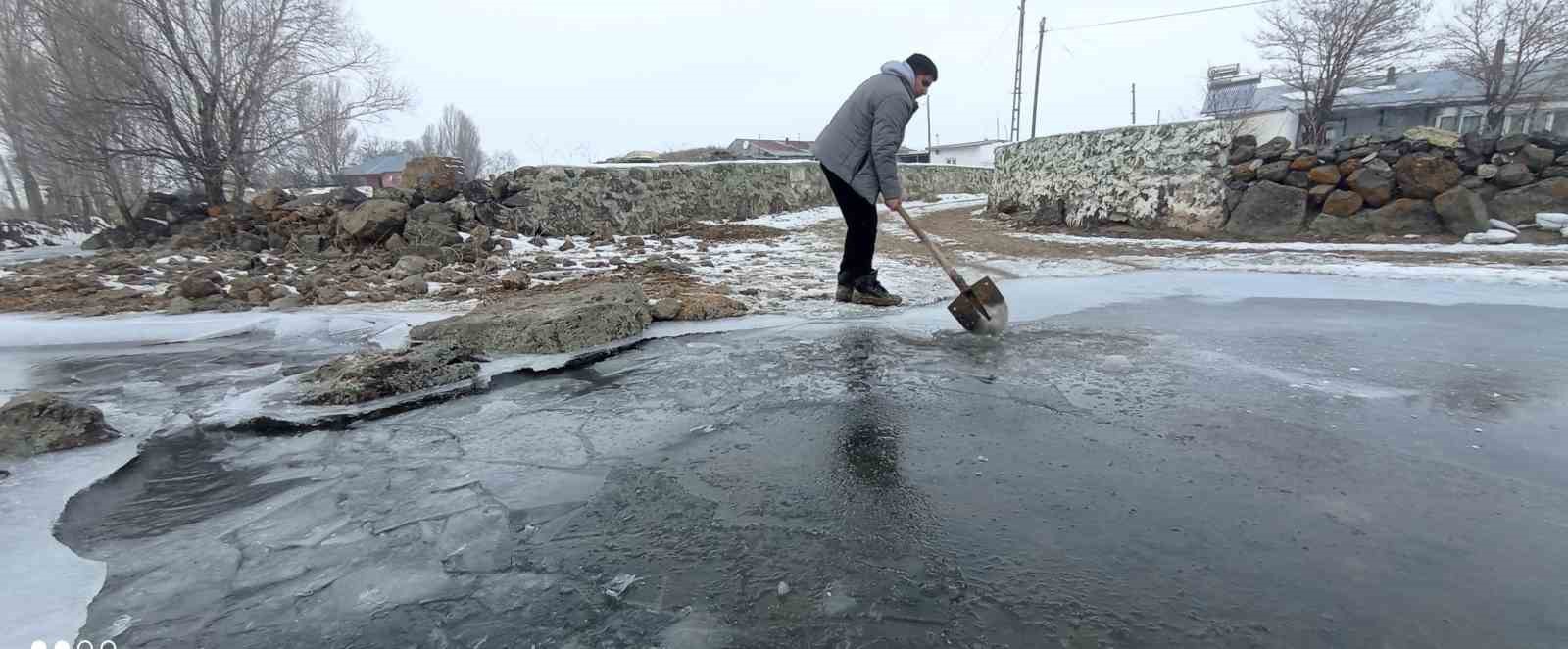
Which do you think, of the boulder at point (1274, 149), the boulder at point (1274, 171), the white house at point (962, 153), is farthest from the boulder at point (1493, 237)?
the white house at point (962, 153)

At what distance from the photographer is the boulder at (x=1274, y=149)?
7418mm

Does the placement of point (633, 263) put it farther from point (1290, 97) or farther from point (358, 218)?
point (1290, 97)

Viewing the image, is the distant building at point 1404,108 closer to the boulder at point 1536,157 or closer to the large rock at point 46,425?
the boulder at point 1536,157

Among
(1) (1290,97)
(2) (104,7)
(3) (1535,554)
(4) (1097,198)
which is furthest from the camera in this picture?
(1) (1290,97)

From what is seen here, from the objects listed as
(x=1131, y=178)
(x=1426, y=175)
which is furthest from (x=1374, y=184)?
(x=1131, y=178)

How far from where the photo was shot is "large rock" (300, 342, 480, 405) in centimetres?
259

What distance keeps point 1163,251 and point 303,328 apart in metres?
7.31

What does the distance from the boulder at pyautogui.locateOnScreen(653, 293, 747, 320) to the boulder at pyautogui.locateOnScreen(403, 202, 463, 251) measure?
11.6 ft

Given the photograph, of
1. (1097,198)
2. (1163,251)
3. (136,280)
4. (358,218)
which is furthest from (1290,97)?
(136,280)

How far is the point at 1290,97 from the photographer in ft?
81.7

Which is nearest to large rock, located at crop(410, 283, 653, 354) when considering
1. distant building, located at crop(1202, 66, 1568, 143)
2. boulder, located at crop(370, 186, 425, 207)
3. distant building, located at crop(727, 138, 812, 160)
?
boulder, located at crop(370, 186, 425, 207)

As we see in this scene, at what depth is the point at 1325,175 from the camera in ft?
23.6

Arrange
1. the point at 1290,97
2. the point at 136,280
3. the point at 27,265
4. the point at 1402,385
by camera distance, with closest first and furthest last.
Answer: the point at 1402,385
the point at 136,280
the point at 27,265
the point at 1290,97

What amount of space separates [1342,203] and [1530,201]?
1.40 metres
